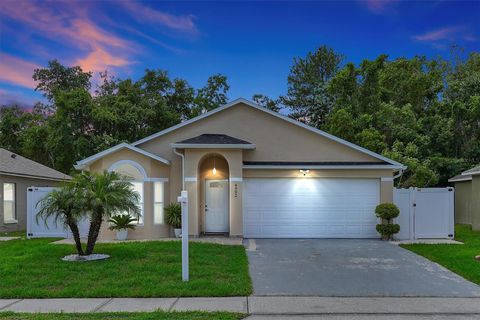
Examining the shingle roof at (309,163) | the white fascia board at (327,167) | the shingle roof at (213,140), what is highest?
the shingle roof at (213,140)

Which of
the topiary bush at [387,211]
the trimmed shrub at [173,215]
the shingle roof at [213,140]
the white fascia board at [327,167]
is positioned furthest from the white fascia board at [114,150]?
the topiary bush at [387,211]

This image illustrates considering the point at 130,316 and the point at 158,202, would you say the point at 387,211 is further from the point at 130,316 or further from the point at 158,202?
the point at 130,316

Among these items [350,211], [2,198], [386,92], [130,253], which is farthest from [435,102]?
[2,198]

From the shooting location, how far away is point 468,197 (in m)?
22.2

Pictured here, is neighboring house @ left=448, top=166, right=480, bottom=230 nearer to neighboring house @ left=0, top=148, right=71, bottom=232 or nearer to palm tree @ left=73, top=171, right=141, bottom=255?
palm tree @ left=73, top=171, right=141, bottom=255

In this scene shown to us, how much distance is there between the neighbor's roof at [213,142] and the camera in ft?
49.3

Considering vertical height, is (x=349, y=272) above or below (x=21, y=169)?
below

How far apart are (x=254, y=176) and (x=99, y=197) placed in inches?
267

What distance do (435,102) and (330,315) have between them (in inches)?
992

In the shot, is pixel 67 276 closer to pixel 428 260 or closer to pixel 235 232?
pixel 235 232

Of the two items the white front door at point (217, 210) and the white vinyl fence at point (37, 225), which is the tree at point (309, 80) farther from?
the white vinyl fence at point (37, 225)

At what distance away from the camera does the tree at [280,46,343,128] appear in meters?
34.8

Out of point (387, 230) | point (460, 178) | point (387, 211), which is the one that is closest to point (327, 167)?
point (387, 211)

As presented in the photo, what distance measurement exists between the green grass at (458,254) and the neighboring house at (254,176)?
2855 millimetres
